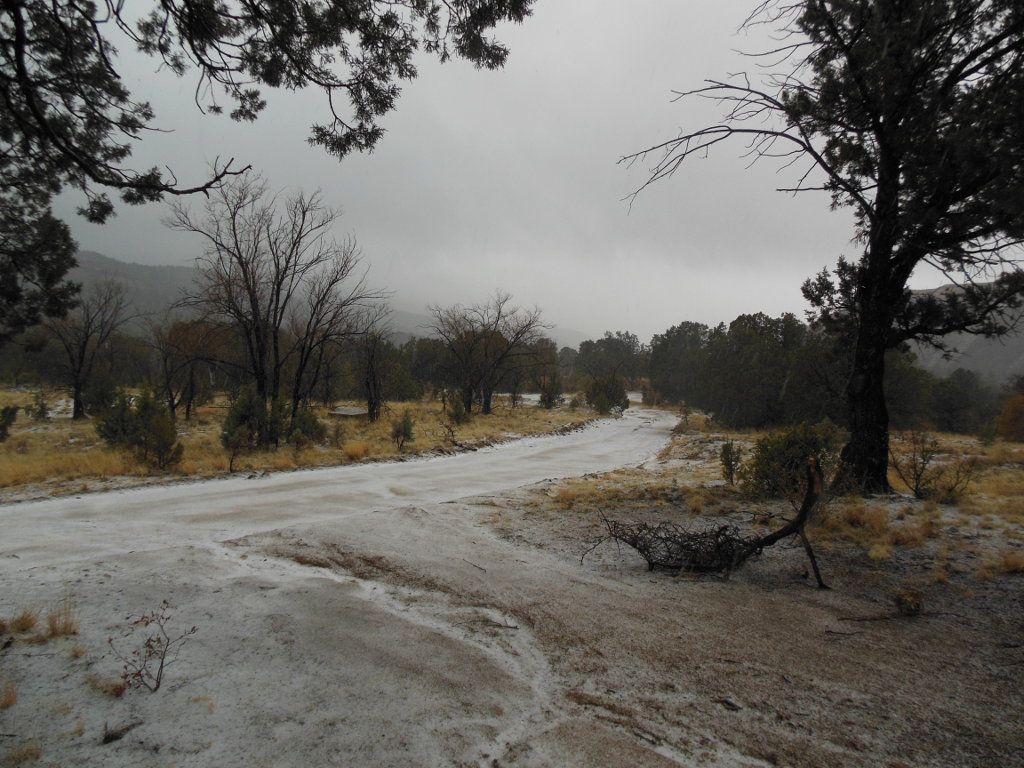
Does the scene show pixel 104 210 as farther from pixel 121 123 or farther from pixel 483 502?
pixel 483 502

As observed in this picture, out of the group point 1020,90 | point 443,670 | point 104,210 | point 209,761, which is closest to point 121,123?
point 104,210

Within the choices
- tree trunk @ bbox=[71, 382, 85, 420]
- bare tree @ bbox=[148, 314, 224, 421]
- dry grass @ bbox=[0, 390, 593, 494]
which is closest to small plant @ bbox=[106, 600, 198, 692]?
dry grass @ bbox=[0, 390, 593, 494]

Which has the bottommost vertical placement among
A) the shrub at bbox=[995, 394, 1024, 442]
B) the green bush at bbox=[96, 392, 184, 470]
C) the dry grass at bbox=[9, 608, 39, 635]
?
the shrub at bbox=[995, 394, 1024, 442]

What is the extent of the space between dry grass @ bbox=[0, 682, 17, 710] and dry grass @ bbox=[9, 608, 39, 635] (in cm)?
71

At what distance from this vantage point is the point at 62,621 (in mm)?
3193

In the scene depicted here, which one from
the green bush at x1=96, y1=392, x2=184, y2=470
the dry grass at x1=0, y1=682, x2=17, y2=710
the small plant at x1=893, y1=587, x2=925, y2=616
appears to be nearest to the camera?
the dry grass at x1=0, y1=682, x2=17, y2=710

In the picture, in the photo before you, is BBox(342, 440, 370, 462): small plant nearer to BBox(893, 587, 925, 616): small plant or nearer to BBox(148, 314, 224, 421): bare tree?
BBox(893, 587, 925, 616): small plant

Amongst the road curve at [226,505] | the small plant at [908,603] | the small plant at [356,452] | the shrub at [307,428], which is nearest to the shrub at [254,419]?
the shrub at [307,428]

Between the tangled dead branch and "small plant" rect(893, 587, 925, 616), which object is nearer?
"small plant" rect(893, 587, 925, 616)

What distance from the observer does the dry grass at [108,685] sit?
8.27 ft

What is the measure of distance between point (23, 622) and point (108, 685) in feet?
3.74

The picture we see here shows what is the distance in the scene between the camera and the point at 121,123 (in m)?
4.22

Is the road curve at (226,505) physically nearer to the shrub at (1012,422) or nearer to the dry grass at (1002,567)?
the dry grass at (1002,567)

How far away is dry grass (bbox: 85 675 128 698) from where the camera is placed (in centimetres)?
252
